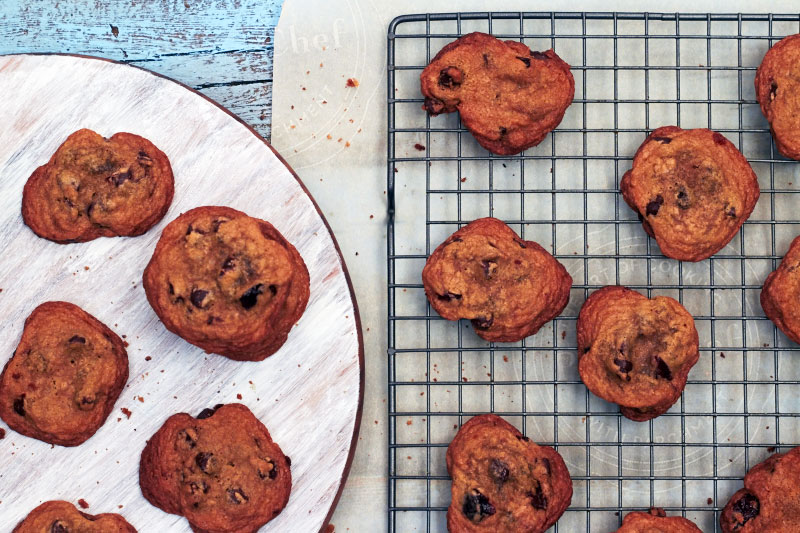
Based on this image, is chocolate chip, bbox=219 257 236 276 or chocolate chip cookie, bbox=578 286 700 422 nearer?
chocolate chip, bbox=219 257 236 276

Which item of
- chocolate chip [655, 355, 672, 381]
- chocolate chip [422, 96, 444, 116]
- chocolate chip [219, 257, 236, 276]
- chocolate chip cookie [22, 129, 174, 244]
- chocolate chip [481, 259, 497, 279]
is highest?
chocolate chip [422, 96, 444, 116]

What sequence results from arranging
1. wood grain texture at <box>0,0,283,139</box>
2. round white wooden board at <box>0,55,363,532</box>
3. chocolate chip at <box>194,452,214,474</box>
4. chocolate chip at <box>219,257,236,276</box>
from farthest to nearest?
wood grain texture at <box>0,0,283,139</box>, round white wooden board at <box>0,55,363,532</box>, chocolate chip at <box>194,452,214,474</box>, chocolate chip at <box>219,257,236,276</box>

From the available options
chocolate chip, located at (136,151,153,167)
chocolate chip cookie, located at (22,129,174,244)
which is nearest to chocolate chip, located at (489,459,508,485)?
chocolate chip cookie, located at (22,129,174,244)

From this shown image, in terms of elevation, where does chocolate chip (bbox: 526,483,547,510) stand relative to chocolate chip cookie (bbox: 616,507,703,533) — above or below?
above

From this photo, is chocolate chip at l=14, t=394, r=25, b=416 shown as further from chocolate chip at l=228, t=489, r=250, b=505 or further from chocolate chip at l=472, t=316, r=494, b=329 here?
chocolate chip at l=472, t=316, r=494, b=329

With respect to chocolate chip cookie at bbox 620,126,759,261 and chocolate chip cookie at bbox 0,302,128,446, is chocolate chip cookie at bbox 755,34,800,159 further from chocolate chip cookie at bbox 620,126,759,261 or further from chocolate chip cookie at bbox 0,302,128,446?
chocolate chip cookie at bbox 0,302,128,446

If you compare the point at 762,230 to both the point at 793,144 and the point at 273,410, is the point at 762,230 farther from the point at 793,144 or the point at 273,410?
the point at 273,410

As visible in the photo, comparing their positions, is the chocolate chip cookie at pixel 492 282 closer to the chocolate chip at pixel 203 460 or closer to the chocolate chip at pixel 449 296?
the chocolate chip at pixel 449 296

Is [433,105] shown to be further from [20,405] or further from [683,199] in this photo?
[20,405]

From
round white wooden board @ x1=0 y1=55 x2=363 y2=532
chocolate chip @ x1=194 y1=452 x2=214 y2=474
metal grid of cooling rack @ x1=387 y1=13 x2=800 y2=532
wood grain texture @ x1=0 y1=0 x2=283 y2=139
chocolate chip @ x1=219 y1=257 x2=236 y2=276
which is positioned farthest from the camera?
wood grain texture @ x1=0 y1=0 x2=283 y2=139
